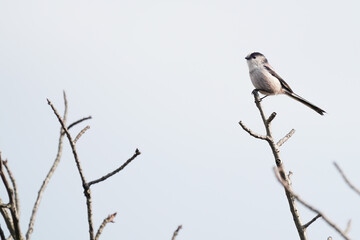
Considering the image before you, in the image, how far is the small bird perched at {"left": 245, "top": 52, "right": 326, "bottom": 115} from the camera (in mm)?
10445

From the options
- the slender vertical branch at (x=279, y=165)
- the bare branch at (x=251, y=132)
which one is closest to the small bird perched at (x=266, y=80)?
the slender vertical branch at (x=279, y=165)

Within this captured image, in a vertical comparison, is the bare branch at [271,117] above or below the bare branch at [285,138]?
above

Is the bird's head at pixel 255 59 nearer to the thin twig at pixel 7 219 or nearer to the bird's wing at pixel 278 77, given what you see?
the bird's wing at pixel 278 77

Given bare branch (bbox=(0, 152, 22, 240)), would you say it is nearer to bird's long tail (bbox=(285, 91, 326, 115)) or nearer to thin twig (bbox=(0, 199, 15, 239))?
thin twig (bbox=(0, 199, 15, 239))

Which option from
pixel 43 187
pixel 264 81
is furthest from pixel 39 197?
pixel 264 81

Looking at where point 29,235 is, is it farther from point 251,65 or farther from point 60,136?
point 251,65

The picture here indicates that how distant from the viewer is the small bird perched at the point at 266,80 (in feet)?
34.3

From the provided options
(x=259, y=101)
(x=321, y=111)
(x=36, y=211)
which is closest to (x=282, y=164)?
(x=259, y=101)

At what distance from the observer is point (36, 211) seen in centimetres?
348

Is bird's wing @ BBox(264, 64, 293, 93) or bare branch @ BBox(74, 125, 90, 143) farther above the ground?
bird's wing @ BBox(264, 64, 293, 93)

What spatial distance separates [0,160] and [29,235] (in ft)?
2.16

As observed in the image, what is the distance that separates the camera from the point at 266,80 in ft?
34.3

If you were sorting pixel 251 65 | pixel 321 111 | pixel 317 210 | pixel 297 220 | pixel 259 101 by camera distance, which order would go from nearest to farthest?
pixel 317 210
pixel 297 220
pixel 259 101
pixel 321 111
pixel 251 65

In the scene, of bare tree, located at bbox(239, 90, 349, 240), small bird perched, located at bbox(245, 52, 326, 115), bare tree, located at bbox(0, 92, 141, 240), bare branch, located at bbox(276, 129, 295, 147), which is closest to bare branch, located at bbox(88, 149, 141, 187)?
bare tree, located at bbox(0, 92, 141, 240)
